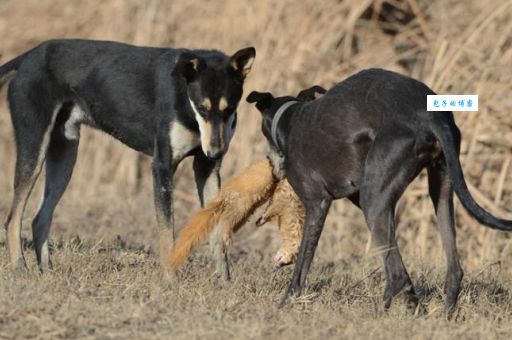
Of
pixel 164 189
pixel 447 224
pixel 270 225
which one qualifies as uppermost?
pixel 447 224

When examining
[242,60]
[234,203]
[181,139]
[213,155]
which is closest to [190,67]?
[242,60]

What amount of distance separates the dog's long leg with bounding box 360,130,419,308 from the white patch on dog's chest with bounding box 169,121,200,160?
5.73ft

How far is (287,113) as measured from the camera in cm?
741

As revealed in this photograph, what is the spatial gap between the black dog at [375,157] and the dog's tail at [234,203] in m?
0.15

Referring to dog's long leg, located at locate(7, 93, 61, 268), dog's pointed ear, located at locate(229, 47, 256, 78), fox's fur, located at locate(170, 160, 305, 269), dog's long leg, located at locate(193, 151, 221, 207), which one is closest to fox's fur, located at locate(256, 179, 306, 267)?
fox's fur, located at locate(170, 160, 305, 269)

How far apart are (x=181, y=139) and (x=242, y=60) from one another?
0.75 meters

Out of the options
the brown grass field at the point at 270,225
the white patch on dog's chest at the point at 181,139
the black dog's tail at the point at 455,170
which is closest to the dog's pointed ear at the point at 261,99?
the white patch on dog's chest at the point at 181,139

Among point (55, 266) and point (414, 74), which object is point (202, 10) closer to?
point (414, 74)

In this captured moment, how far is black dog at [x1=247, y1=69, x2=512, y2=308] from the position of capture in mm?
6387


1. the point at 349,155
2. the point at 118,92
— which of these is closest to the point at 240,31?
the point at 118,92

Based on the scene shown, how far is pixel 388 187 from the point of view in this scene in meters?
6.42

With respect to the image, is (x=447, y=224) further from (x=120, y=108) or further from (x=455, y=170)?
(x=120, y=108)

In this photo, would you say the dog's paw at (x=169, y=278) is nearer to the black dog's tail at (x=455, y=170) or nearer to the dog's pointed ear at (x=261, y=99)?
the dog's pointed ear at (x=261, y=99)

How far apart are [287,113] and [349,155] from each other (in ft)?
2.67
